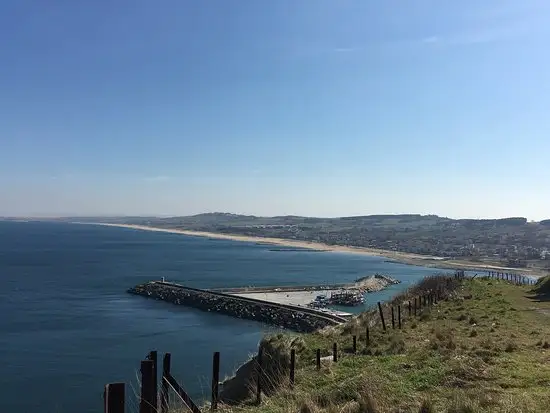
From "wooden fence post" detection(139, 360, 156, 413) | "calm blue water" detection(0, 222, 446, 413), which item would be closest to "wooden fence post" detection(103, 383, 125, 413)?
"wooden fence post" detection(139, 360, 156, 413)

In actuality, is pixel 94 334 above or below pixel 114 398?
below

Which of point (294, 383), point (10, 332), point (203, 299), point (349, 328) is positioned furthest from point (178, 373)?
point (203, 299)

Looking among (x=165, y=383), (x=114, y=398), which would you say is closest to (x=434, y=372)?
(x=165, y=383)

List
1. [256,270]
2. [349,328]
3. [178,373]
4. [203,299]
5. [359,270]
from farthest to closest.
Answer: [359,270] < [256,270] < [203,299] < [178,373] < [349,328]

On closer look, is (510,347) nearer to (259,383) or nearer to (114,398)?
(259,383)

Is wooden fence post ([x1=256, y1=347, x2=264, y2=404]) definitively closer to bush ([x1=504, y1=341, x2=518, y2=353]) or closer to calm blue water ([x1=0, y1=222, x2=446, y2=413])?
calm blue water ([x1=0, y1=222, x2=446, y2=413])

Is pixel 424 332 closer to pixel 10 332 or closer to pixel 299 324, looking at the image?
pixel 299 324

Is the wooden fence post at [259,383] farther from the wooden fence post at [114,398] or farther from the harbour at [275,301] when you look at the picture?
the harbour at [275,301]
